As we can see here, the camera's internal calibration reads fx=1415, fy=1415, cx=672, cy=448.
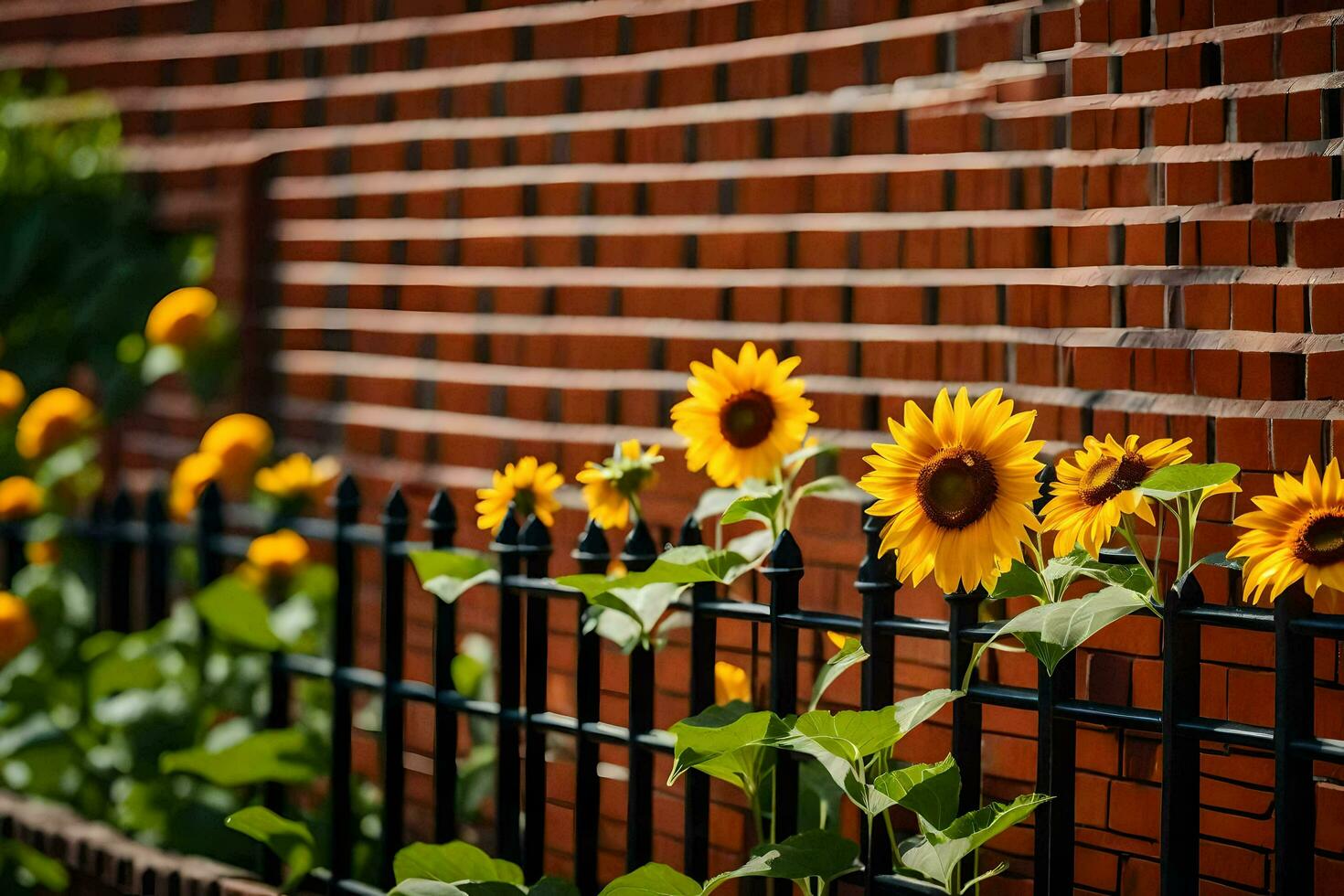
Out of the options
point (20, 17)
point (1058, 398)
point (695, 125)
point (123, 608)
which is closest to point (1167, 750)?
point (1058, 398)

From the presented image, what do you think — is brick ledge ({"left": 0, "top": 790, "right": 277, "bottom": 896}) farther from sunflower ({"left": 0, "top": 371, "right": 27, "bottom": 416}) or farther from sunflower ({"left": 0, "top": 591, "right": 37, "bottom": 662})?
sunflower ({"left": 0, "top": 371, "right": 27, "bottom": 416})

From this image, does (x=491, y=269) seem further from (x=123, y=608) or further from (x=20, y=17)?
(x=20, y=17)

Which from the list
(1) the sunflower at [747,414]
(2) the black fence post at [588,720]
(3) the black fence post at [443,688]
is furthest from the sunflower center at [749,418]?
(3) the black fence post at [443,688]

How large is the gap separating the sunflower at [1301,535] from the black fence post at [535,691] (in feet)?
3.98

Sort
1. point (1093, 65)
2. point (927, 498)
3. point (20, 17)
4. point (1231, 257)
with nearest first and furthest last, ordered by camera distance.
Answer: point (927, 498)
point (1231, 257)
point (1093, 65)
point (20, 17)

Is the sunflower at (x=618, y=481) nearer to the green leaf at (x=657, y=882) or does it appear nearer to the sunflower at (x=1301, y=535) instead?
the green leaf at (x=657, y=882)

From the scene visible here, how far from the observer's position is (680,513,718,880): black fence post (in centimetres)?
225

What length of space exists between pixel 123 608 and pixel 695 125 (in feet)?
5.96

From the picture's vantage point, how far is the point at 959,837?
1.75 metres

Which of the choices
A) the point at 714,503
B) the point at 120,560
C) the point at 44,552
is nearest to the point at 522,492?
the point at 714,503

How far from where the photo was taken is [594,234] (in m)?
3.09

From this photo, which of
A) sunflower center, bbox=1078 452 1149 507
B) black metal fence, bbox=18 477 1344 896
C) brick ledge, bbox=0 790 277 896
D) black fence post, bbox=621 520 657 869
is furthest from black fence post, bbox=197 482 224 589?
sunflower center, bbox=1078 452 1149 507

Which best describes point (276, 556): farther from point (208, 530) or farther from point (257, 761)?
point (257, 761)

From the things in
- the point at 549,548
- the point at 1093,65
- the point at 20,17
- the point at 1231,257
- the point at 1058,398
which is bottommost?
the point at 549,548
